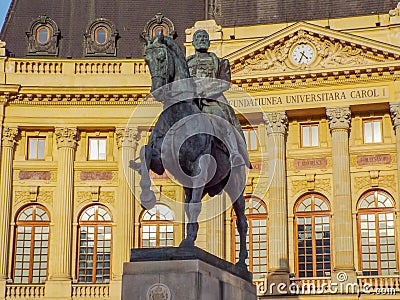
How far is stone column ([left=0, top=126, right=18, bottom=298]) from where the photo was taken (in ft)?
127

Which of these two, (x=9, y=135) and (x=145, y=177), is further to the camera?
(x=9, y=135)

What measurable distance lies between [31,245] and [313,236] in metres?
11.8

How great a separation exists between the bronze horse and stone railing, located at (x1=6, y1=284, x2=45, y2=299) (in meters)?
24.3

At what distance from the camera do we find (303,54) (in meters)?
38.2

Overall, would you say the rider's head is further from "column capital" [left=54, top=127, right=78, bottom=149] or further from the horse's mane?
"column capital" [left=54, top=127, right=78, bottom=149]

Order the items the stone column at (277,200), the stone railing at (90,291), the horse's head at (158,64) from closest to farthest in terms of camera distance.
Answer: the horse's head at (158,64) → the stone column at (277,200) → the stone railing at (90,291)

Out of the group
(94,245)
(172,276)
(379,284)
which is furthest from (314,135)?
(172,276)

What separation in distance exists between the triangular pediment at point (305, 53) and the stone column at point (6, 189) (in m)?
9.98

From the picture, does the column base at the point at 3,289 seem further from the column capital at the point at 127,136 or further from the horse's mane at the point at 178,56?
the horse's mane at the point at 178,56

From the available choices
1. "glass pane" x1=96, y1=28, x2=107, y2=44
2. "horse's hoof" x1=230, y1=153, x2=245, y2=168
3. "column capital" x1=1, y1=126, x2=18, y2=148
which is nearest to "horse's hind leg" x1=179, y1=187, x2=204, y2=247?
"horse's hoof" x1=230, y1=153, x2=245, y2=168

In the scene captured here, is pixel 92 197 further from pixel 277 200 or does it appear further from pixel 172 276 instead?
pixel 172 276

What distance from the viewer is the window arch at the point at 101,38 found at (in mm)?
42062

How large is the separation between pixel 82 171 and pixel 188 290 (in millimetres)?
27587

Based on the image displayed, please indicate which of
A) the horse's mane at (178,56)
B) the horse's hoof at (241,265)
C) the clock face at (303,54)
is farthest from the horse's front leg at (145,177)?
the clock face at (303,54)
